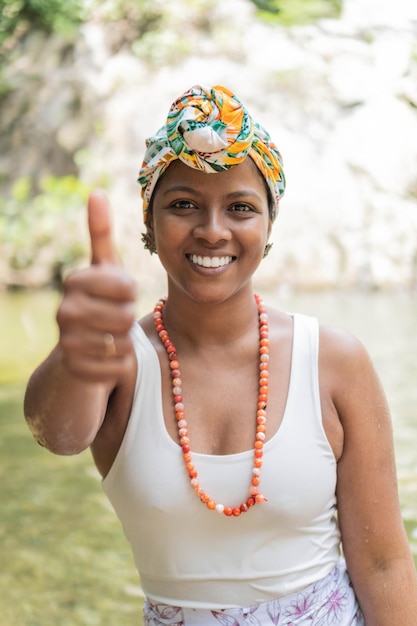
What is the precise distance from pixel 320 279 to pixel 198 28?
589cm

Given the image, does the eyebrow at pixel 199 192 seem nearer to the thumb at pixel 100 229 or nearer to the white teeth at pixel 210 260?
the white teeth at pixel 210 260

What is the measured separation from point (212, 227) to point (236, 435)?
0.46 meters

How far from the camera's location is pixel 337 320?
394 inches

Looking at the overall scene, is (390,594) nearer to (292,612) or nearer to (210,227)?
(292,612)

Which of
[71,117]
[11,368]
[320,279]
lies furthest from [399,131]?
[11,368]

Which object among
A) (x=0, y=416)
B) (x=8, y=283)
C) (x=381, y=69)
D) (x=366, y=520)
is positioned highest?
(x=381, y=69)

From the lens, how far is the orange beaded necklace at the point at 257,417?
181 centimetres

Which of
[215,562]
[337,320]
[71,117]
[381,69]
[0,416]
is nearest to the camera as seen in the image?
[215,562]

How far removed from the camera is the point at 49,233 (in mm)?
13578

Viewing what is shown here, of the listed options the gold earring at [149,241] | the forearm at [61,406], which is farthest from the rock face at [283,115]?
the forearm at [61,406]

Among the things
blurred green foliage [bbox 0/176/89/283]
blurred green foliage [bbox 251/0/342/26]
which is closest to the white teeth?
blurred green foliage [bbox 0/176/89/283]

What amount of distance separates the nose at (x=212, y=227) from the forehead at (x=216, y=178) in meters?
0.05

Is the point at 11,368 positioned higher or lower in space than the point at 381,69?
lower

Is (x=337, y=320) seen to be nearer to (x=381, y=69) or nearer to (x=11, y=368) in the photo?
(x=11, y=368)
